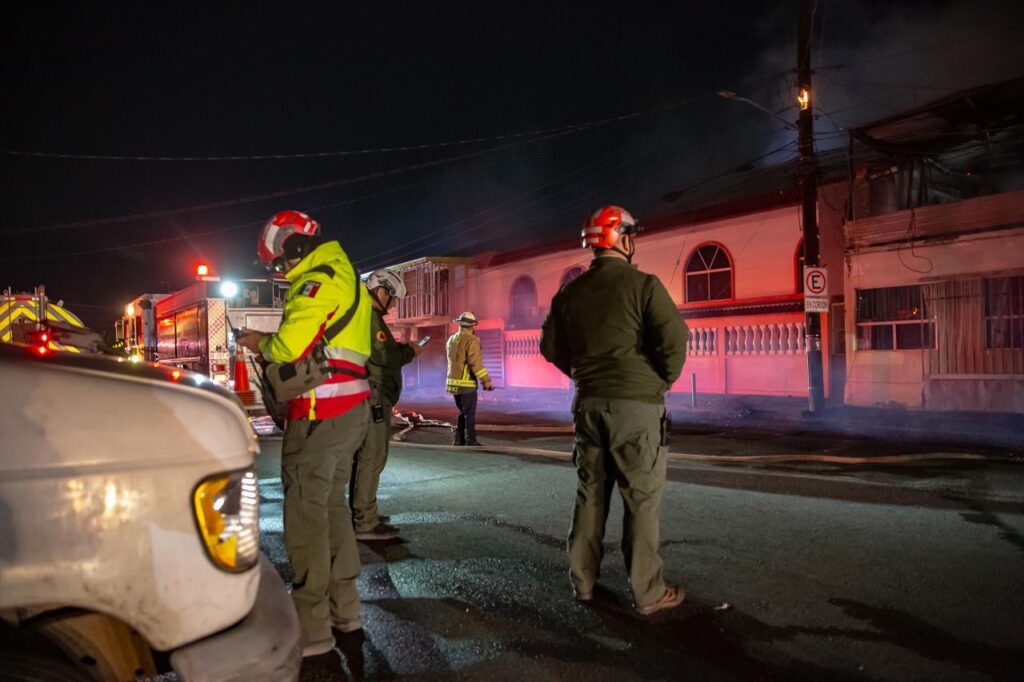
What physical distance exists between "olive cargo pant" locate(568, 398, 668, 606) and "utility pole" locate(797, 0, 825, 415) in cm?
1177

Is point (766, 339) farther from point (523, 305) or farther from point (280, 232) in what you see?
point (280, 232)

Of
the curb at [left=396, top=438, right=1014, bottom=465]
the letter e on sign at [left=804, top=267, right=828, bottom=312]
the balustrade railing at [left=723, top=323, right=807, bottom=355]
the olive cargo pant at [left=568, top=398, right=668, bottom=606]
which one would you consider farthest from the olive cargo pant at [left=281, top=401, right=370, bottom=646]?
the balustrade railing at [left=723, top=323, right=807, bottom=355]

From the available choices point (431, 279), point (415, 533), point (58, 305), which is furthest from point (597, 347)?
→ point (431, 279)

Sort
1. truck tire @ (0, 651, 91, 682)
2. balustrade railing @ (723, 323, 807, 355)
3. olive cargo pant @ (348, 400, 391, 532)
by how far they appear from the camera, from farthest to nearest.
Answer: balustrade railing @ (723, 323, 807, 355), olive cargo pant @ (348, 400, 391, 532), truck tire @ (0, 651, 91, 682)

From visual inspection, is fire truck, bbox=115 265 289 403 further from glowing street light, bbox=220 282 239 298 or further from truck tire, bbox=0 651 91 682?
truck tire, bbox=0 651 91 682

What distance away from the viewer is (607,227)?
4027 millimetres

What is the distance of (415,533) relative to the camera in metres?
5.52

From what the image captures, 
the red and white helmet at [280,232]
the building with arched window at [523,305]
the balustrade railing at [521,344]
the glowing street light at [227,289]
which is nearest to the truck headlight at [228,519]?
the red and white helmet at [280,232]

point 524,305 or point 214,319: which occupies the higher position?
point 524,305

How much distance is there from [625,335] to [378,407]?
2.01 metres

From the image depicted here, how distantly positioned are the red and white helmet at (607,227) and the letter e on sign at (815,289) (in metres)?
10.8

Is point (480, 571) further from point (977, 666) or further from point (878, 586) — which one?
point (977, 666)

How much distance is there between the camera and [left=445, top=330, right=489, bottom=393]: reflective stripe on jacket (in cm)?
923

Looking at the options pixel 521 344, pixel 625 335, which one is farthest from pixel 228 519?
pixel 521 344
